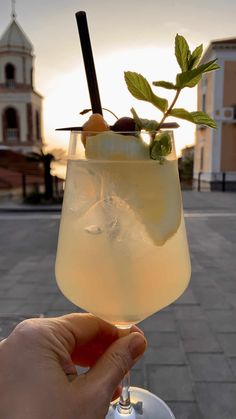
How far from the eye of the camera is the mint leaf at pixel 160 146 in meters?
1.15

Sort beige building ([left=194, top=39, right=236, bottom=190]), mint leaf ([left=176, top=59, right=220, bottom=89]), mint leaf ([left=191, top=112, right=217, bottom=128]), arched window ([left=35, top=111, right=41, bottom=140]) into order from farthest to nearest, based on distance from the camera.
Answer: arched window ([left=35, top=111, right=41, bottom=140])
beige building ([left=194, top=39, right=236, bottom=190])
mint leaf ([left=191, top=112, right=217, bottom=128])
mint leaf ([left=176, top=59, right=220, bottom=89])

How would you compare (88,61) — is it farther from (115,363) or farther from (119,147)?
(115,363)

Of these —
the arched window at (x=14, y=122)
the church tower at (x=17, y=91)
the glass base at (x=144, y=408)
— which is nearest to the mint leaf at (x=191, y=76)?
the glass base at (x=144, y=408)

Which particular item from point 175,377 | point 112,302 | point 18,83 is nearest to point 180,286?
point 112,302

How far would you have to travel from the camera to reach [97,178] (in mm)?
1159

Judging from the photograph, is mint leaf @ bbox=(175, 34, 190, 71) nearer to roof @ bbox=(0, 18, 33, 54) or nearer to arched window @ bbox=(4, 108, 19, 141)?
arched window @ bbox=(4, 108, 19, 141)

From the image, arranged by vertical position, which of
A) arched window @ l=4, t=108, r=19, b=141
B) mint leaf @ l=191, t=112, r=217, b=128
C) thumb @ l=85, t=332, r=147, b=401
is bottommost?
thumb @ l=85, t=332, r=147, b=401

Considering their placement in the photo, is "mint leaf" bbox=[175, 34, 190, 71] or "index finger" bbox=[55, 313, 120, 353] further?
"index finger" bbox=[55, 313, 120, 353]

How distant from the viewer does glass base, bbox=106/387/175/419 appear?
172 centimetres

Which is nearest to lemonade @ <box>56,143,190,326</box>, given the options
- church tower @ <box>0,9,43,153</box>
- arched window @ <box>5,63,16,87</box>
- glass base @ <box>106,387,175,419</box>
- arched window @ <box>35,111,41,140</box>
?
glass base @ <box>106,387,175,419</box>

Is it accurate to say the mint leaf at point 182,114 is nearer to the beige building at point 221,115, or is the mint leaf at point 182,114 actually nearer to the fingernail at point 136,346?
the fingernail at point 136,346

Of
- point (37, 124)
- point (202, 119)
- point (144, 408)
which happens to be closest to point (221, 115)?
point (144, 408)

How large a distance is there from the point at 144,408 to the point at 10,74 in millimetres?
34396

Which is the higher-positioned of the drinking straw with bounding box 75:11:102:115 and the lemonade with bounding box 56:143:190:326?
the drinking straw with bounding box 75:11:102:115
